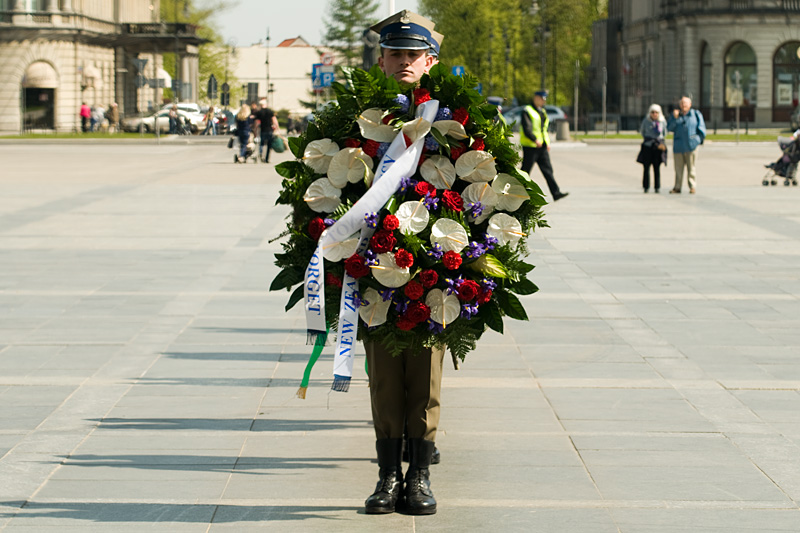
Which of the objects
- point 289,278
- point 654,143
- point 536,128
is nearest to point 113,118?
point 654,143

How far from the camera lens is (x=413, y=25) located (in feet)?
16.6

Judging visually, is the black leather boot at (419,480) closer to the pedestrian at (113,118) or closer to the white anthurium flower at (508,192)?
the white anthurium flower at (508,192)

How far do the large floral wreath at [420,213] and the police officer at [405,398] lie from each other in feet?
0.49

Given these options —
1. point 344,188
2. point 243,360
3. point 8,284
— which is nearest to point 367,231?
point 344,188

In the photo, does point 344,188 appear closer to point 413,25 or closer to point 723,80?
point 413,25

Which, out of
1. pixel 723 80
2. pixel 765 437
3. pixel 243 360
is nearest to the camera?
pixel 765 437

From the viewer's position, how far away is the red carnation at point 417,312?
473cm

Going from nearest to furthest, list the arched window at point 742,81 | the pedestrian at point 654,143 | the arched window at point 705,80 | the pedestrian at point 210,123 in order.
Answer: the pedestrian at point 654,143, the pedestrian at point 210,123, the arched window at point 742,81, the arched window at point 705,80

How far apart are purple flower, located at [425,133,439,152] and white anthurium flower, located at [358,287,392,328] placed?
23.0 inches

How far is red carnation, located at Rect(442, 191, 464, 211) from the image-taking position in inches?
188

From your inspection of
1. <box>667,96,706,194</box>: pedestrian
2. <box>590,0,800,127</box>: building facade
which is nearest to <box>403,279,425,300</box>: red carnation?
<box>667,96,706,194</box>: pedestrian

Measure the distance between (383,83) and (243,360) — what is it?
3.44m

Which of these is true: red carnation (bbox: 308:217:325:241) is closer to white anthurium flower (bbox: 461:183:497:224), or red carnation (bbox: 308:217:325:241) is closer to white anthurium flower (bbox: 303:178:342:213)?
white anthurium flower (bbox: 303:178:342:213)

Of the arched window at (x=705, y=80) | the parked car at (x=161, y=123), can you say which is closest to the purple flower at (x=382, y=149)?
the parked car at (x=161, y=123)
